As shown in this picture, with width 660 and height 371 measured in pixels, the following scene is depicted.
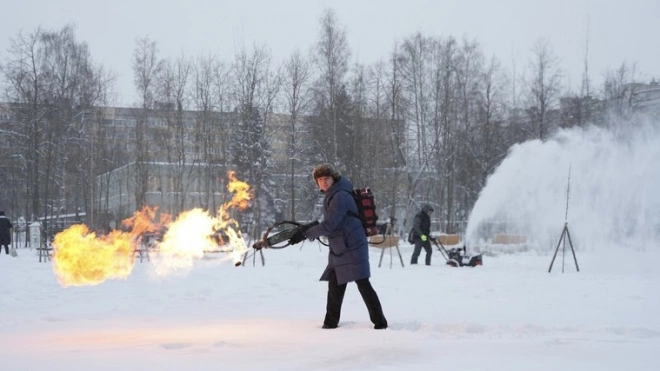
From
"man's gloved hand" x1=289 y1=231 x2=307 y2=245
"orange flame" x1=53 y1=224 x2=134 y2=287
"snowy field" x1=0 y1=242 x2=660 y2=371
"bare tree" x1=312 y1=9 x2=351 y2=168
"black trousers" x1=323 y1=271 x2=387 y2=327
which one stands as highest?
"bare tree" x1=312 y1=9 x2=351 y2=168

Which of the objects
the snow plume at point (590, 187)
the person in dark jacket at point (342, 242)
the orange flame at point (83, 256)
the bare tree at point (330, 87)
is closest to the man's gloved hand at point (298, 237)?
the person in dark jacket at point (342, 242)

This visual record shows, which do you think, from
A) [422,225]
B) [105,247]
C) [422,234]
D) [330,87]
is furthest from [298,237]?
[330,87]

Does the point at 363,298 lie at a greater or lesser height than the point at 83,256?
lesser

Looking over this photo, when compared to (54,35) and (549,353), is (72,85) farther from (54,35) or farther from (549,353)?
(549,353)

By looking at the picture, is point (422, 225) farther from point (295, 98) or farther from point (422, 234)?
point (295, 98)

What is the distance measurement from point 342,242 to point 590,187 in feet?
58.1

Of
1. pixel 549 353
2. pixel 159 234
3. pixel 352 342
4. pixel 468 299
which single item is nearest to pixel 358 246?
pixel 352 342

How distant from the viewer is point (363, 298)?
8977 mm

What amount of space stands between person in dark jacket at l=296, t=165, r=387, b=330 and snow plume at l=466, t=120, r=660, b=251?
1471 centimetres

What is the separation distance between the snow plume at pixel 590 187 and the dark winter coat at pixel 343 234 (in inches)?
→ 579

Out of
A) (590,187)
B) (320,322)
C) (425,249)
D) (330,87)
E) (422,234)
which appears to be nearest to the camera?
(320,322)

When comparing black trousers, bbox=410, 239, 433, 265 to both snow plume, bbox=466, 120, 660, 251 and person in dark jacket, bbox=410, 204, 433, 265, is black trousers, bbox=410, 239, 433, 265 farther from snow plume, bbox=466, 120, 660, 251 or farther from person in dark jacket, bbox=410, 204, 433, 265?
snow plume, bbox=466, 120, 660, 251

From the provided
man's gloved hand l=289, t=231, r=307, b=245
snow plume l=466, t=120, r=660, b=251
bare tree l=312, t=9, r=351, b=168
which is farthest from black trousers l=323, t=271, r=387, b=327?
bare tree l=312, t=9, r=351, b=168

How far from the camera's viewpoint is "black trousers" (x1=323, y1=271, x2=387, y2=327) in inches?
352
